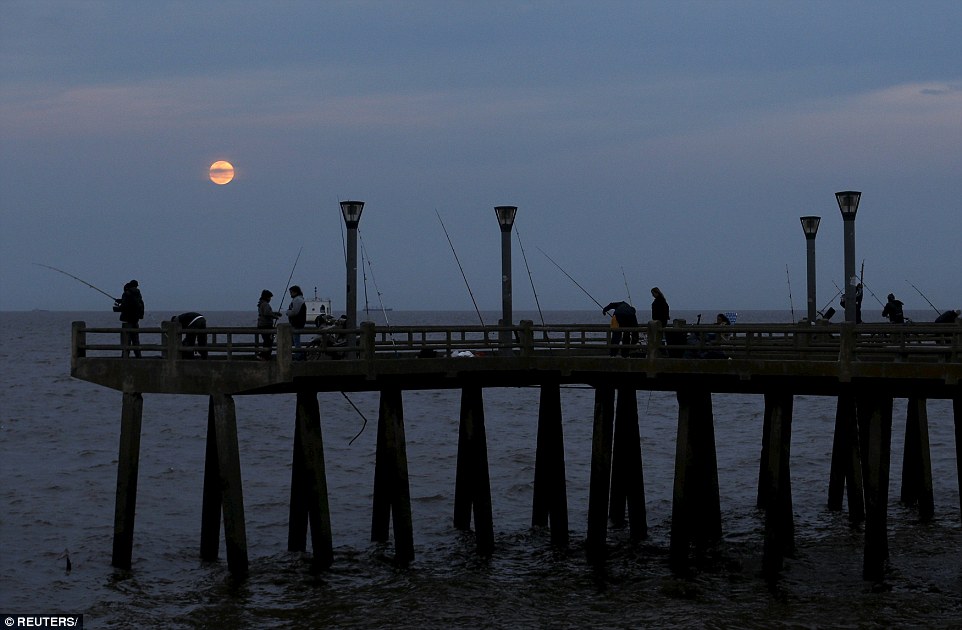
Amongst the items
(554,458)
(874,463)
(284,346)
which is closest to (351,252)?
(284,346)

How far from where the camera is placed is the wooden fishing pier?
843 inches

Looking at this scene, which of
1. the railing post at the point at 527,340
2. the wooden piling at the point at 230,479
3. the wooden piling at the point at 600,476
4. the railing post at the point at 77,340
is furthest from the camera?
the wooden piling at the point at 600,476

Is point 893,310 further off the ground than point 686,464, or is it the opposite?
point 893,310

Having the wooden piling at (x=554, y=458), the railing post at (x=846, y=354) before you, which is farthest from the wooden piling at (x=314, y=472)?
the railing post at (x=846, y=354)

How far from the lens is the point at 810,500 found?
34031 mm

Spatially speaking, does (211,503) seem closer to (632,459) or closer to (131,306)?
(131,306)

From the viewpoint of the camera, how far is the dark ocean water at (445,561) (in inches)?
861

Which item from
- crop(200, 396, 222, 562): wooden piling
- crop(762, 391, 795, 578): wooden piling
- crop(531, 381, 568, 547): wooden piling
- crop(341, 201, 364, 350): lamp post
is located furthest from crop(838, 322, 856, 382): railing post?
crop(200, 396, 222, 562): wooden piling

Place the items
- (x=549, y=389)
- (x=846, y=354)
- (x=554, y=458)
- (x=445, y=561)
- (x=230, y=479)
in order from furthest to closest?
(x=554, y=458) < (x=549, y=389) < (x=445, y=561) < (x=230, y=479) < (x=846, y=354)

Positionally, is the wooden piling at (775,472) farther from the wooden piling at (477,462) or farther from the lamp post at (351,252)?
the lamp post at (351,252)

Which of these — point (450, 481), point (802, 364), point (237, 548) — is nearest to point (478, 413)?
point (237, 548)

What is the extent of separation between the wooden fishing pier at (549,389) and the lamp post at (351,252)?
77cm

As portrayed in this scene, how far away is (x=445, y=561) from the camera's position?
26.0m

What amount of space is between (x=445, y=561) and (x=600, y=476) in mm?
3799
